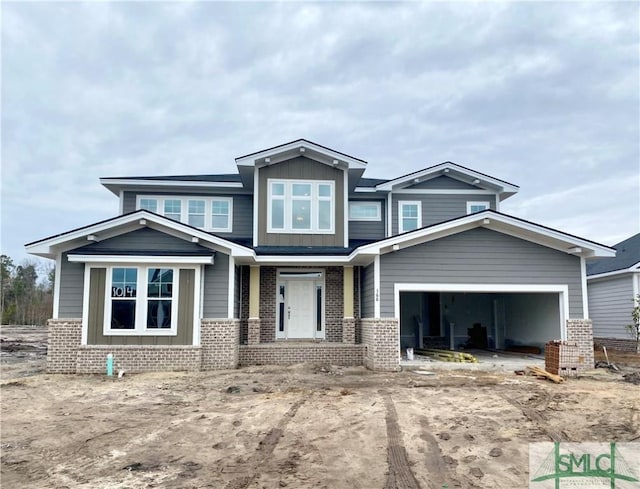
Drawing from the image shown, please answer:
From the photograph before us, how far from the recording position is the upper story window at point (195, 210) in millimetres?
16641

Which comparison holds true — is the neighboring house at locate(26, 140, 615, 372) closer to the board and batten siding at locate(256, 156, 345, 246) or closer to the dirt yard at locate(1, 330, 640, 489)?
the board and batten siding at locate(256, 156, 345, 246)

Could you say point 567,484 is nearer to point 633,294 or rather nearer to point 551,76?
point 633,294

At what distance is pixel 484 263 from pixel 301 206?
241 inches

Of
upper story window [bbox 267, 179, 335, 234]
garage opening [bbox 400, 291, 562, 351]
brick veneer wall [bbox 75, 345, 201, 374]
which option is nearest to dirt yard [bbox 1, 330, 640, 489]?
brick veneer wall [bbox 75, 345, 201, 374]

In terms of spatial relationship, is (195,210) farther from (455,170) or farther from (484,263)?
(484,263)

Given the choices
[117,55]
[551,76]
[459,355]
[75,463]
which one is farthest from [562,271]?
[117,55]

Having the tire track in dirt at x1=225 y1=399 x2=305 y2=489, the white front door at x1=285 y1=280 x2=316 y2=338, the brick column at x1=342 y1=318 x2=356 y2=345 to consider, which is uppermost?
the white front door at x1=285 y1=280 x2=316 y2=338

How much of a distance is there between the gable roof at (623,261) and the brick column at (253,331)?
12.9 m

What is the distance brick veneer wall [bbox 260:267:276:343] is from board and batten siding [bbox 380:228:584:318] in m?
4.29

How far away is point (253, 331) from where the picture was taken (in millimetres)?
14445

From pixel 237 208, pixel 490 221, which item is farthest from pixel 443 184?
pixel 237 208

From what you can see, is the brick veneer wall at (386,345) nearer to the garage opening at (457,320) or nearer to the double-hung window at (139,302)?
the double-hung window at (139,302)

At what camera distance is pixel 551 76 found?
16344 mm

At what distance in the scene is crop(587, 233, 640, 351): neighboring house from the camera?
1655 cm
